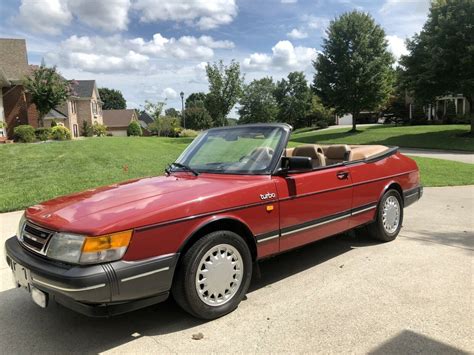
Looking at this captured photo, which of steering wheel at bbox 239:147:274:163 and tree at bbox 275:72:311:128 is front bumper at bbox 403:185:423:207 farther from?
tree at bbox 275:72:311:128

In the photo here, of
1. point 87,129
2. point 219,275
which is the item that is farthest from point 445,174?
point 87,129

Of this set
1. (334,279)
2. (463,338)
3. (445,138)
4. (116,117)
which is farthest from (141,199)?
(116,117)

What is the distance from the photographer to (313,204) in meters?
4.39

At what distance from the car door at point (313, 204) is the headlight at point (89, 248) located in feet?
5.36

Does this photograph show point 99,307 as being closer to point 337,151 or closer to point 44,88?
point 337,151

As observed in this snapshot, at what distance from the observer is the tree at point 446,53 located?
23.8 meters

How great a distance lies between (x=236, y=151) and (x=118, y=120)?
79557 mm

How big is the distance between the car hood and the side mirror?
0.86 ft

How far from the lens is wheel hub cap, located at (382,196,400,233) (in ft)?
18.3

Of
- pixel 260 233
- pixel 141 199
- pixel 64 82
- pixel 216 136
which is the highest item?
pixel 64 82

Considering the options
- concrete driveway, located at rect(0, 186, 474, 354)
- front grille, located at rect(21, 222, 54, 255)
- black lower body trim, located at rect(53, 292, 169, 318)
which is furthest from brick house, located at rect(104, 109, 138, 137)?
black lower body trim, located at rect(53, 292, 169, 318)

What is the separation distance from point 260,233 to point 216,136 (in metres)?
1.61

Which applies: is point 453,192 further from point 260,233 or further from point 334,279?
point 260,233

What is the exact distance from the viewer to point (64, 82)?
33250mm
